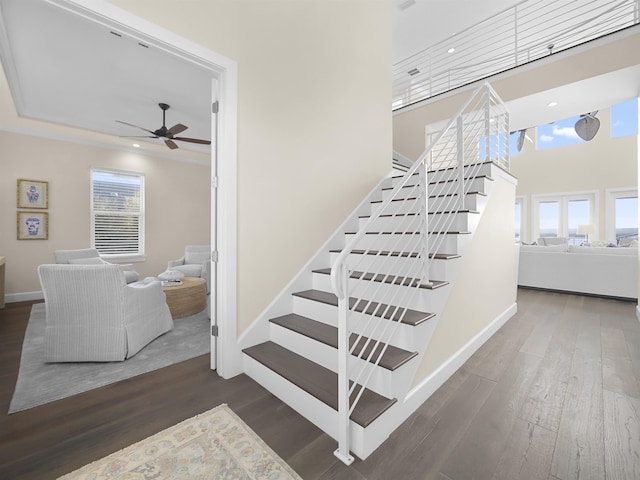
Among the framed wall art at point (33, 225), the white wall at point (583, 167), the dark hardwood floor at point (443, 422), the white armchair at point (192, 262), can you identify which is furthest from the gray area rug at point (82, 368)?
the white wall at point (583, 167)

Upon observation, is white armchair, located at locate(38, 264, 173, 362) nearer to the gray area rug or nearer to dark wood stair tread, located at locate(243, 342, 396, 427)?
the gray area rug

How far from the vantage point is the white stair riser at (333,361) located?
4.90ft

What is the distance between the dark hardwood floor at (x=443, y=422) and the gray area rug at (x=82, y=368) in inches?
3.2

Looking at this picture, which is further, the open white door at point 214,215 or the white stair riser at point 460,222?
the white stair riser at point 460,222

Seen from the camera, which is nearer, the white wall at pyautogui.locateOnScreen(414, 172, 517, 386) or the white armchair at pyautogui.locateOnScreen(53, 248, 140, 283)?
the white wall at pyautogui.locateOnScreen(414, 172, 517, 386)

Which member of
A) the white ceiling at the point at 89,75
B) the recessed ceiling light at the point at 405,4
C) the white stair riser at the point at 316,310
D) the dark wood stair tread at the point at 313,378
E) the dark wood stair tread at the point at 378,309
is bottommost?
the dark wood stair tread at the point at 313,378

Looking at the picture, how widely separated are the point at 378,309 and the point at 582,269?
4507 mm

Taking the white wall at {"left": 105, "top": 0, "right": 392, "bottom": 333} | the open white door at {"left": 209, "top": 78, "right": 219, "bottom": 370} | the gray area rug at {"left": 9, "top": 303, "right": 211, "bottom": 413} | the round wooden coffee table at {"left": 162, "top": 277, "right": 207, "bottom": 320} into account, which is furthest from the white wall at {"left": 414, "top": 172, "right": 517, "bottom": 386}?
the round wooden coffee table at {"left": 162, "top": 277, "right": 207, "bottom": 320}

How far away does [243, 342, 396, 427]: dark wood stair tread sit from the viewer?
139 cm

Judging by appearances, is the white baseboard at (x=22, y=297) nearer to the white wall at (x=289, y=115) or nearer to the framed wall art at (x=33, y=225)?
the framed wall art at (x=33, y=225)

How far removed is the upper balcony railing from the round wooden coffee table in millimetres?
4757

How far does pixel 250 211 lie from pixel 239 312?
77 cm

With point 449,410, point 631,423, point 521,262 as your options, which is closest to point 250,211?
point 449,410

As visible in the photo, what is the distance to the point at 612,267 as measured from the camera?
418cm
